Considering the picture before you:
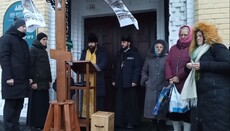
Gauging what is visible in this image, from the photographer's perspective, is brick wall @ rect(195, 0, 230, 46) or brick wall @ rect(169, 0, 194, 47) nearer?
brick wall @ rect(195, 0, 230, 46)

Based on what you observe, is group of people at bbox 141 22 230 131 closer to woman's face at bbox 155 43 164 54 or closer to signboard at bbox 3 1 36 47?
woman's face at bbox 155 43 164 54

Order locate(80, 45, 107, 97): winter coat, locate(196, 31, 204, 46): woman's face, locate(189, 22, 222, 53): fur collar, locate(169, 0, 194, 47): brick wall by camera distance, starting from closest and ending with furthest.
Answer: locate(189, 22, 222, 53): fur collar, locate(196, 31, 204, 46): woman's face, locate(169, 0, 194, 47): brick wall, locate(80, 45, 107, 97): winter coat

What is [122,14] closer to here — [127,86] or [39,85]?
[127,86]

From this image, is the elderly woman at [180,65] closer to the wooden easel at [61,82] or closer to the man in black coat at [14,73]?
the wooden easel at [61,82]

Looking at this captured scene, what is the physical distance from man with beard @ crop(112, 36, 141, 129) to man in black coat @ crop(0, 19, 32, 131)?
1.59 metres

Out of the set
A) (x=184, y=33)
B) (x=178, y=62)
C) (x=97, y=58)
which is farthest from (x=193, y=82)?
(x=97, y=58)

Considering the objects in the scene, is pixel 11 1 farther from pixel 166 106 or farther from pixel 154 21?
pixel 166 106

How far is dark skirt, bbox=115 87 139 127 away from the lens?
4.99m

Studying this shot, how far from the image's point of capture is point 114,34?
6.05 metres

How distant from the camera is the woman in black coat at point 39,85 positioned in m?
4.69

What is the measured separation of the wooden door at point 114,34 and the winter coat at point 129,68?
2.19 feet

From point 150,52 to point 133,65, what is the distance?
52 centimetres

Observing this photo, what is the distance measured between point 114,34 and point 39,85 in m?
2.03

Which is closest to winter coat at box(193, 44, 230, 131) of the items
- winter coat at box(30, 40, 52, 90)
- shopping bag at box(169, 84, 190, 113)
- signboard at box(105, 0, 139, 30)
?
shopping bag at box(169, 84, 190, 113)
